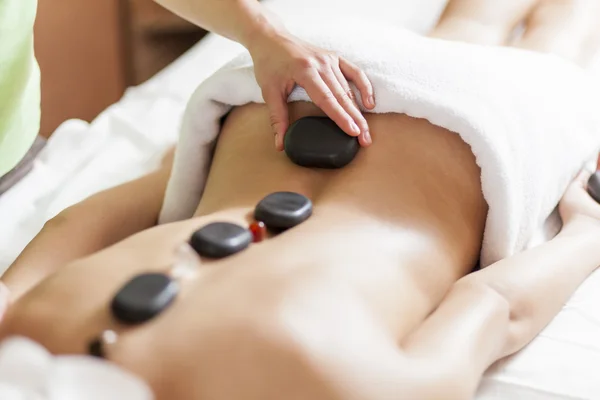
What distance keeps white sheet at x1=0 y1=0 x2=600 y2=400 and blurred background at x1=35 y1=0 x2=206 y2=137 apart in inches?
19.8

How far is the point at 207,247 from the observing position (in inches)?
24.4

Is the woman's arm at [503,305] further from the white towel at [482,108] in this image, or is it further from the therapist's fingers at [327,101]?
the therapist's fingers at [327,101]

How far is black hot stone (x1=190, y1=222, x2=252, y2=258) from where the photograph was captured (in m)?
0.62

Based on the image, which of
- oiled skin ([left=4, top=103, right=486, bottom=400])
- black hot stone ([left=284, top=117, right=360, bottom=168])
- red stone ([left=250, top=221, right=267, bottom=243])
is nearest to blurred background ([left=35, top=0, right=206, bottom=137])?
oiled skin ([left=4, top=103, right=486, bottom=400])

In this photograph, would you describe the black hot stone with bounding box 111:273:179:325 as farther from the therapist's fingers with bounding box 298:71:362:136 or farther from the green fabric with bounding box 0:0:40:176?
the green fabric with bounding box 0:0:40:176

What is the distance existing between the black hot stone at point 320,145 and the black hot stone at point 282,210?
0.06 meters

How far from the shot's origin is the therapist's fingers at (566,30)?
1.15 meters

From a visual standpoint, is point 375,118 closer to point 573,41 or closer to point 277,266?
point 277,266

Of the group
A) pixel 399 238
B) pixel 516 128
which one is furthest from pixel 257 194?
pixel 516 128

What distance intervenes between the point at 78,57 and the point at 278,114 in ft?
4.14

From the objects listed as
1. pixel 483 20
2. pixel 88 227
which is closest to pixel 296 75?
pixel 88 227

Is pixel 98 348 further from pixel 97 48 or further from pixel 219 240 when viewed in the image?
pixel 97 48

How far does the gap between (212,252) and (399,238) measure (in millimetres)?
198

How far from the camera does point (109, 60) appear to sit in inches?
77.5
